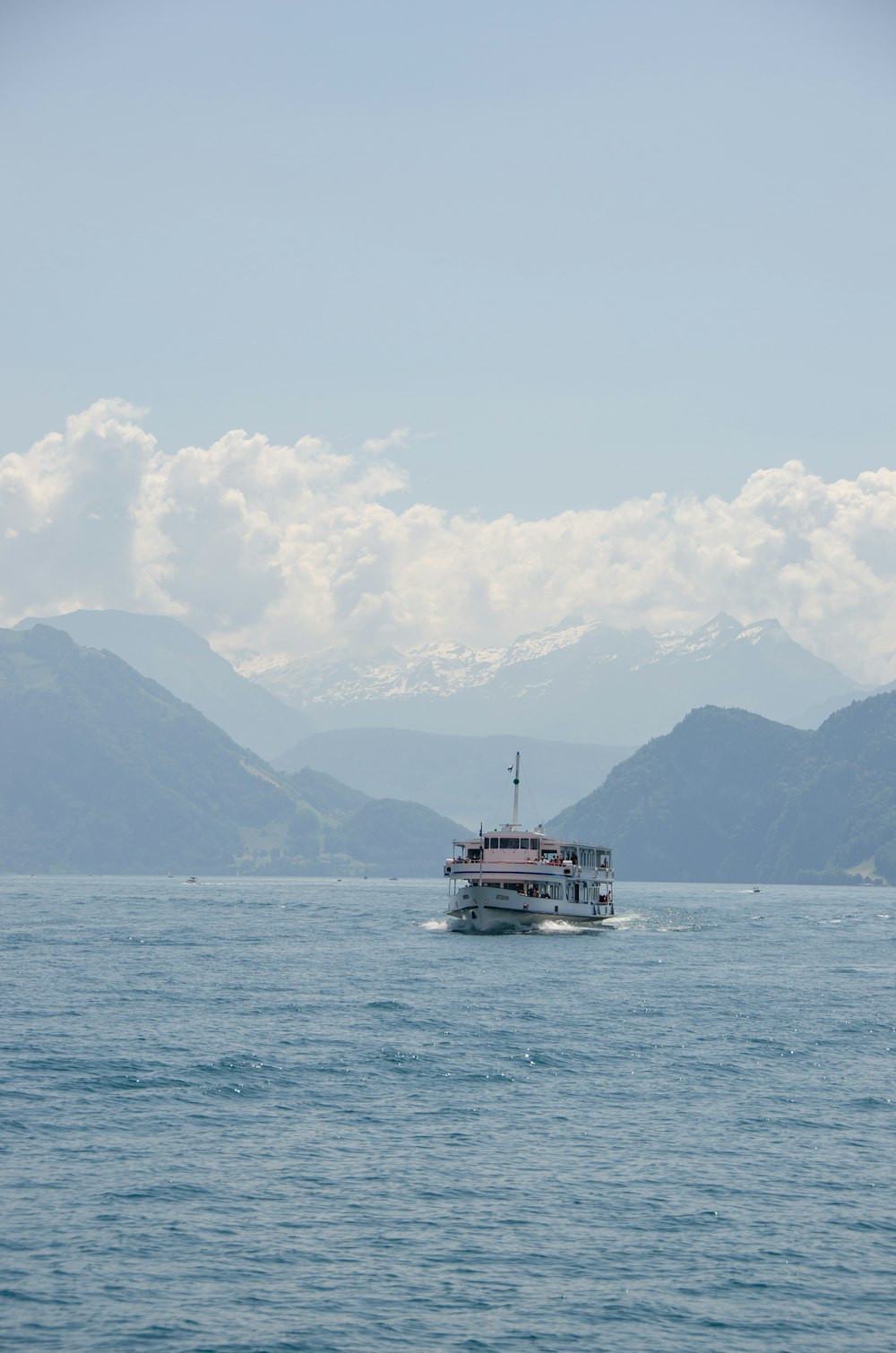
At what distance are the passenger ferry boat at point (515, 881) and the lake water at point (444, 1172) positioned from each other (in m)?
50.4

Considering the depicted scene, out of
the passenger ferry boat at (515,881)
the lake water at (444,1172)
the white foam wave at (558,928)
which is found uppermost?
the passenger ferry boat at (515,881)

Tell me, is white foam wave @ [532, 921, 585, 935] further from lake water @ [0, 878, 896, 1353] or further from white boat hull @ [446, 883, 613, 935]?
lake water @ [0, 878, 896, 1353]

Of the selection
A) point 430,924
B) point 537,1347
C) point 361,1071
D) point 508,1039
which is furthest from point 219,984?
point 430,924

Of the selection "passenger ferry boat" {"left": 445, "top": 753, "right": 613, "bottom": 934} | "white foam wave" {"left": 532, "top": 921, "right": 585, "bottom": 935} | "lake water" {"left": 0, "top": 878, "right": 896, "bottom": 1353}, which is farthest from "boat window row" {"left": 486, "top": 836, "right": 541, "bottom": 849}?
"lake water" {"left": 0, "top": 878, "right": 896, "bottom": 1353}

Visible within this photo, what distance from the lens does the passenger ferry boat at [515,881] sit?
13662 cm

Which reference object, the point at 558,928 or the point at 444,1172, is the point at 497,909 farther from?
the point at 444,1172

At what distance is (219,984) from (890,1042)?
43101 millimetres

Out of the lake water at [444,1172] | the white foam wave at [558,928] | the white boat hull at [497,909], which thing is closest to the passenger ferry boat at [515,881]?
the white boat hull at [497,909]

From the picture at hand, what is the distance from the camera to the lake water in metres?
31.4

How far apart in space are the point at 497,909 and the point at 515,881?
4.03 meters

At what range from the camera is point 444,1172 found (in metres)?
42.2

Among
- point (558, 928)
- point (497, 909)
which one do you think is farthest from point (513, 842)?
point (558, 928)

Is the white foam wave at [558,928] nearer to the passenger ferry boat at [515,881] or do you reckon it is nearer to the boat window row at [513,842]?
the passenger ferry boat at [515,881]

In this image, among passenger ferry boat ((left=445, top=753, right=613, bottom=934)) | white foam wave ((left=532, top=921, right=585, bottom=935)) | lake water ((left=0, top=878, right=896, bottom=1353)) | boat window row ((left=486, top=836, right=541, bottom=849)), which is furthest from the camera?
boat window row ((left=486, top=836, right=541, bottom=849))
